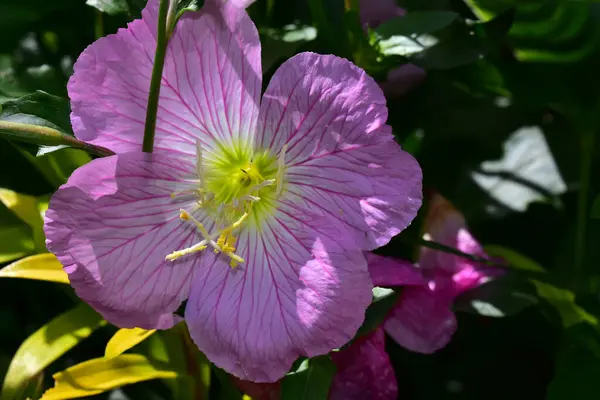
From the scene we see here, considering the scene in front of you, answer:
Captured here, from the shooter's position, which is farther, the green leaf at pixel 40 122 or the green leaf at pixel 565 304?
the green leaf at pixel 565 304

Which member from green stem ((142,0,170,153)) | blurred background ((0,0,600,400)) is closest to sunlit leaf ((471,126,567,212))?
blurred background ((0,0,600,400))

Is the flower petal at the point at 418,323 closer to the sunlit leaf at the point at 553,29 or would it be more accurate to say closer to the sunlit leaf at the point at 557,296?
the sunlit leaf at the point at 557,296

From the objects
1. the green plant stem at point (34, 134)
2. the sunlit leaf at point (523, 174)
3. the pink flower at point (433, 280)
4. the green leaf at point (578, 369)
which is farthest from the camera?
the sunlit leaf at point (523, 174)

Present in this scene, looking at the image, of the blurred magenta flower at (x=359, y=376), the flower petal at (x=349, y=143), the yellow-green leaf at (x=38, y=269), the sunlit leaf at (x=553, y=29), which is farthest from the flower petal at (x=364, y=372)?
the sunlit leaf at (x=553, y=29)

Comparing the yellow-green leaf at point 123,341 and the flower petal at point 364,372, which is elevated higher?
the yellow-green leaf at point 123,341

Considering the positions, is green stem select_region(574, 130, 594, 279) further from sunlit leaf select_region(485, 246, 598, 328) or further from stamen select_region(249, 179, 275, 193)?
stamen select_region(249, 179, 275, 193)

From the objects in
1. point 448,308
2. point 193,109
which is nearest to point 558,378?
point 448,308
